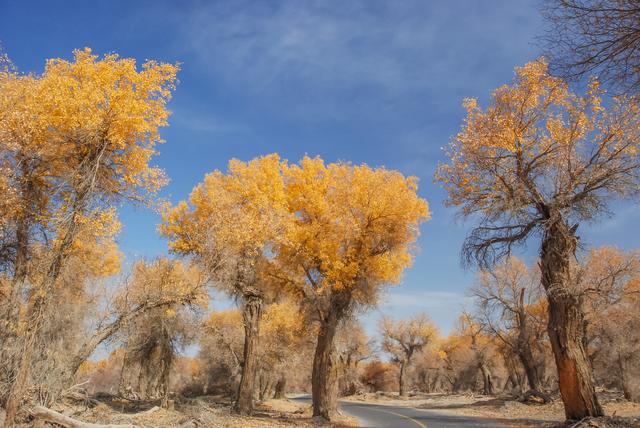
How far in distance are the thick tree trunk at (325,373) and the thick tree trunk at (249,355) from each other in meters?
2.62

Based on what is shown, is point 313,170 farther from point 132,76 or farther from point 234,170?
point 132,76

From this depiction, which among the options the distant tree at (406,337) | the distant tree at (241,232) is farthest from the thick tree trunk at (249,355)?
the distant tree at (406,337)

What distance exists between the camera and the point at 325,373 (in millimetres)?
17688

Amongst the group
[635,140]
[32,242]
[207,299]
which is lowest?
[207,299]

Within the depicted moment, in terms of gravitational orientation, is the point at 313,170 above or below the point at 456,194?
above

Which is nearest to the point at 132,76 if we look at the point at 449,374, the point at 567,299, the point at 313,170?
the point at 313,170

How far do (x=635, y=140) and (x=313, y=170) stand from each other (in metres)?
12.0

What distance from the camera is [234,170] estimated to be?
18.4 metres

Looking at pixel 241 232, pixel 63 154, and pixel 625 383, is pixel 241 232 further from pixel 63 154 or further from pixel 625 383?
pixel 625 383

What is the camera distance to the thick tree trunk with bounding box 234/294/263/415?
17078mm

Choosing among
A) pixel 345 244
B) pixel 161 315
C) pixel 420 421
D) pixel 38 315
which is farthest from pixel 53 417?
pixel 420 421

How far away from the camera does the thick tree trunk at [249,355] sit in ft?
56.0

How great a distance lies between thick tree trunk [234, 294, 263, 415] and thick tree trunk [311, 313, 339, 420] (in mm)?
2622

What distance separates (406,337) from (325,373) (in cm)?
4051
